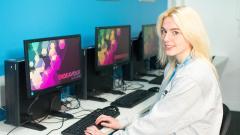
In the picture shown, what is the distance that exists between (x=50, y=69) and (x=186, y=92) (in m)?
0.87

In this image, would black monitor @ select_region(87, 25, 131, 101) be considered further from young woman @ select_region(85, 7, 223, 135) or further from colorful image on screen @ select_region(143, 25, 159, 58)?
young woman @ select_region(85, 7, 223, 135)

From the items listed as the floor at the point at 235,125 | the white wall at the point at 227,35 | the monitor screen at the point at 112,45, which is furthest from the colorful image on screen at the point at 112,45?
the white wall at the point at 227,35

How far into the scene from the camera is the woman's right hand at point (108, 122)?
1.87 meters

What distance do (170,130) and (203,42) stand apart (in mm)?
491

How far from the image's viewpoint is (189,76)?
1.57m

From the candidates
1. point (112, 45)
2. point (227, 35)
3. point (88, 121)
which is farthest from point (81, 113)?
point (227, 35)

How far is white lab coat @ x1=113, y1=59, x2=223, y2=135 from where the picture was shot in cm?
156

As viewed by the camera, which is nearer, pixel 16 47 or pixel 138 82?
pixel 16 47

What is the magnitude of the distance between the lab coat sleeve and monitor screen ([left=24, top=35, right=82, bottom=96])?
0.69m

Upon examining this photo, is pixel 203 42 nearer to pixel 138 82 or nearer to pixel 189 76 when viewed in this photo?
pixel 189 76

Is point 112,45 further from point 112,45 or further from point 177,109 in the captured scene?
point 177,109

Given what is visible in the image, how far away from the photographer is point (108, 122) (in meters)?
1.90

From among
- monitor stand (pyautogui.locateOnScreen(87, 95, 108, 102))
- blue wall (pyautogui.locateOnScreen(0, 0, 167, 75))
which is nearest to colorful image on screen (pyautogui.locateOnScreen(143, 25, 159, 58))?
blue wall (pyautogui.locateOnScreen(0, 0, 167, 75))

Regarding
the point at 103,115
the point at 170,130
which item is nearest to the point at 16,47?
the point at 103,115
